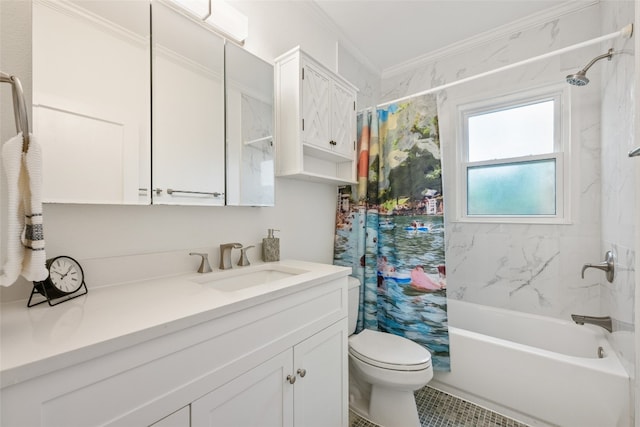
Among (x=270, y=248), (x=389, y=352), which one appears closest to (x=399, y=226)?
(x=389, y=352)

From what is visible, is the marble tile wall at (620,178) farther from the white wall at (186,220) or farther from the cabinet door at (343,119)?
the white wall at (186,220)

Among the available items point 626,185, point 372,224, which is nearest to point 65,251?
point 372,224

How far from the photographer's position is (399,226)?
6.33 ft

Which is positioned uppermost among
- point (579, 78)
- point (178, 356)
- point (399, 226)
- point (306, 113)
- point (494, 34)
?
point (494, 34)

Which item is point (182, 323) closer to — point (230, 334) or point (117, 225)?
point (230, 334)

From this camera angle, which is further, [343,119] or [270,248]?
[343,119]

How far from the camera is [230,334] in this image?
2.87 feet

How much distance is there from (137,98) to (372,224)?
1521 millimetres

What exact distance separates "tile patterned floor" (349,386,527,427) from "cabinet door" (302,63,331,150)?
1.71m

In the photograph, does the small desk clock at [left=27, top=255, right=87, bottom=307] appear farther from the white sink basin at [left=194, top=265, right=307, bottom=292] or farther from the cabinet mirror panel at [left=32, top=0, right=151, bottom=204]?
the white sink basin at [left=194, top=265, right=307, bottom=292]

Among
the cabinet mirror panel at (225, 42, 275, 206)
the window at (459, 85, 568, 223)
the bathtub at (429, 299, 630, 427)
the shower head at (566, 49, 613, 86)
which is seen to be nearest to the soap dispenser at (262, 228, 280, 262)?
the cabinet mirror panel at (225, 42, 275, 206)

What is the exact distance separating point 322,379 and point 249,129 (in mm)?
1283

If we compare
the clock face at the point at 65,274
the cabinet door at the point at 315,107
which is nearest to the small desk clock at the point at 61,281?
the clock face at the point at 65,274

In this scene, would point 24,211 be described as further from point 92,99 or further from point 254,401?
point 254,401
